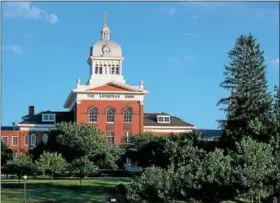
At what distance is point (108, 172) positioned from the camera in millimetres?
71125

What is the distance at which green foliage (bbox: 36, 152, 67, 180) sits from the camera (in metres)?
61.5

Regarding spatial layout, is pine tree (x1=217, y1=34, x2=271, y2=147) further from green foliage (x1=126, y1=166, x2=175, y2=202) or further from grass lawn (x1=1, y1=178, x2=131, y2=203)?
green foliage (x1=126, y1=166, x2=175, y2=202)

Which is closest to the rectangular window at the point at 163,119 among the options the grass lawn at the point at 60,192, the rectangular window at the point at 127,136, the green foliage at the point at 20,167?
the rectangular window at the point at 127,136

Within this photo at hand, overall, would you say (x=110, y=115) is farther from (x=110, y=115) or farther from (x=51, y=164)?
(x=51, y=164)

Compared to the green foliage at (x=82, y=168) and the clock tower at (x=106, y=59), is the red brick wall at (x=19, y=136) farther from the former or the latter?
the green foliage at (x=82, y=168)

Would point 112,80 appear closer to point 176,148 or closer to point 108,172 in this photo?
point 108,172

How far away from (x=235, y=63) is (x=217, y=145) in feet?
40.7

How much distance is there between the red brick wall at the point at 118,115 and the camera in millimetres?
88625

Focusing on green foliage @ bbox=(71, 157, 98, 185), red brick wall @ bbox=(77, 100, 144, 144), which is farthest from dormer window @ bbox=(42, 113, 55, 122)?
green foliage @ bbox=(71, 157, 98, 185)

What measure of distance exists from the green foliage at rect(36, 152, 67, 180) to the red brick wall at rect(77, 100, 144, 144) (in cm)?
2644

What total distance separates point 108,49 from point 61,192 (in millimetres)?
46122

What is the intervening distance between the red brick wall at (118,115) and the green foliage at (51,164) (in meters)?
26.4

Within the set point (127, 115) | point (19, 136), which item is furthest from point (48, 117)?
point (127, 115)

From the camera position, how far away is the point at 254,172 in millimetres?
34875
